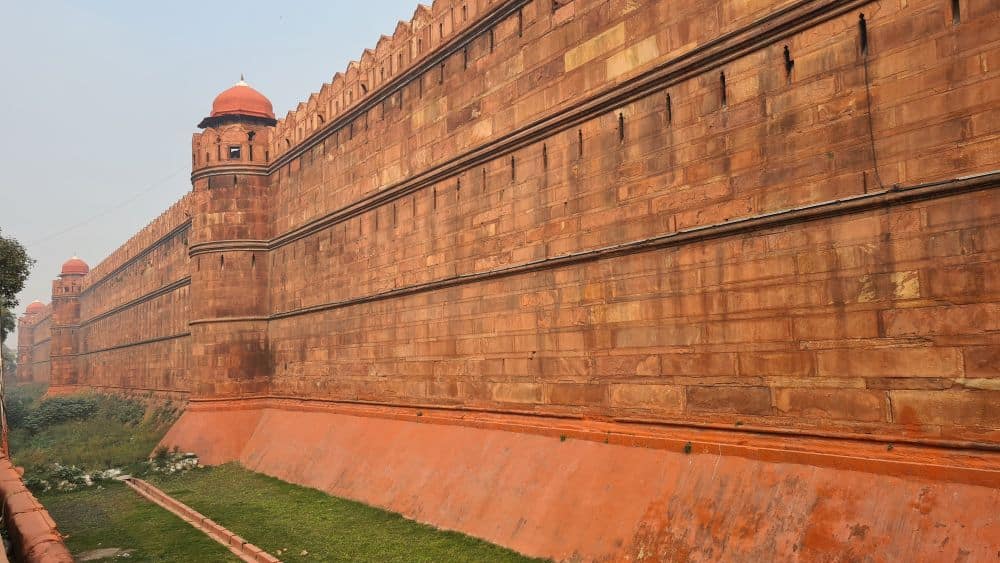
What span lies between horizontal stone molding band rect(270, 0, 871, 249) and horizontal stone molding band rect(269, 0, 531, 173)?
5.67 feet

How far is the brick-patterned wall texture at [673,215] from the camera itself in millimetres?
5508

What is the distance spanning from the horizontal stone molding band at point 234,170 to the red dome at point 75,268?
3193 centimetres

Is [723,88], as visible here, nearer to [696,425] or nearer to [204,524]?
[696,425]

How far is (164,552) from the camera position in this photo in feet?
28.8

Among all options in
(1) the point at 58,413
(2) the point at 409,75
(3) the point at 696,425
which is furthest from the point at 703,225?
(1) the point at 58,413

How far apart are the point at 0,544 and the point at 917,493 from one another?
6.82 m

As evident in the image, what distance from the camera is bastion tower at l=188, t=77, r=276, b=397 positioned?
17.5m

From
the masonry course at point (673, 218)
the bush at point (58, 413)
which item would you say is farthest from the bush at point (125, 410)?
the masonry course at point (673, 218)

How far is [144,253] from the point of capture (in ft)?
98.9

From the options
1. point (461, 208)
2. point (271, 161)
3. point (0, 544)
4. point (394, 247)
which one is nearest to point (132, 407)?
point (271, 161)

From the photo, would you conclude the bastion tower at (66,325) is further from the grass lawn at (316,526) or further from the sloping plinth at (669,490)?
the sloping plinth at (669,490)

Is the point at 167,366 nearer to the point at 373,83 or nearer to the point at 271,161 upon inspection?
the point at 271,161

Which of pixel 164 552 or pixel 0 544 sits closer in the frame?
pixel 0 544

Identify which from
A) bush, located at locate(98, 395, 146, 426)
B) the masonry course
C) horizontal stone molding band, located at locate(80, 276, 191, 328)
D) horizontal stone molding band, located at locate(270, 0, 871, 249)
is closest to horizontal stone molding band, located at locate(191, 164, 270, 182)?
the masonry course
